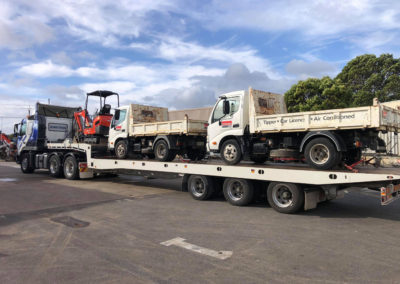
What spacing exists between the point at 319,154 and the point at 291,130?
0.87m

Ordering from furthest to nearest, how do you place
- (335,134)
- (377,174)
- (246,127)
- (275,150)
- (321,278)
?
1. (246,127)
2. (275,150)
3. (335,134)
4. (377,174)
5. (321,278)

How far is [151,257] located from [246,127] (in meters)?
5.15

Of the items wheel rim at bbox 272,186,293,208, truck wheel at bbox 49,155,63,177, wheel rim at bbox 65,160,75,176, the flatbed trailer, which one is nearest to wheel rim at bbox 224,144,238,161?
the flatbed trailer

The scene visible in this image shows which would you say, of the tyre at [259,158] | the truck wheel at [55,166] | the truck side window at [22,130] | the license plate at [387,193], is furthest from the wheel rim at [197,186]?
the truck side window at [22,130]

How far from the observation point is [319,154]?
7434 millimetres

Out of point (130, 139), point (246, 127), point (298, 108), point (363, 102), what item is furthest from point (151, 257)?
point (363, 102)

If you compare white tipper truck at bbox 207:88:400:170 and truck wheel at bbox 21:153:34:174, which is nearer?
white tipper truck at bbox 207:88:400:170

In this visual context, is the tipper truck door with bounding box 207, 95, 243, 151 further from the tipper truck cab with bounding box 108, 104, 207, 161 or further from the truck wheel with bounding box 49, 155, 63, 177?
the truck wheel with bounding box 49, 155, 63, 177

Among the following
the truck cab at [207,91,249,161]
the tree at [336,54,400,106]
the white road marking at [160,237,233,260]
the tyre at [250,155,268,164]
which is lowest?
the white road marking at [160,237,233,260]

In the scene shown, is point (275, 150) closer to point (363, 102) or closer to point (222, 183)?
point (222, 183)

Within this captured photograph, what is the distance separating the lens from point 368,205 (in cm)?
881

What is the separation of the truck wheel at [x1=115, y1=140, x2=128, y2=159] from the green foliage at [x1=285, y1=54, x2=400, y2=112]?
16.9 m

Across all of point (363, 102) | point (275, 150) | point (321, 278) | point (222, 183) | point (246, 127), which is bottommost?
point (321, 278)

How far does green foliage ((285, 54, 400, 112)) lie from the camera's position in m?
24.8
